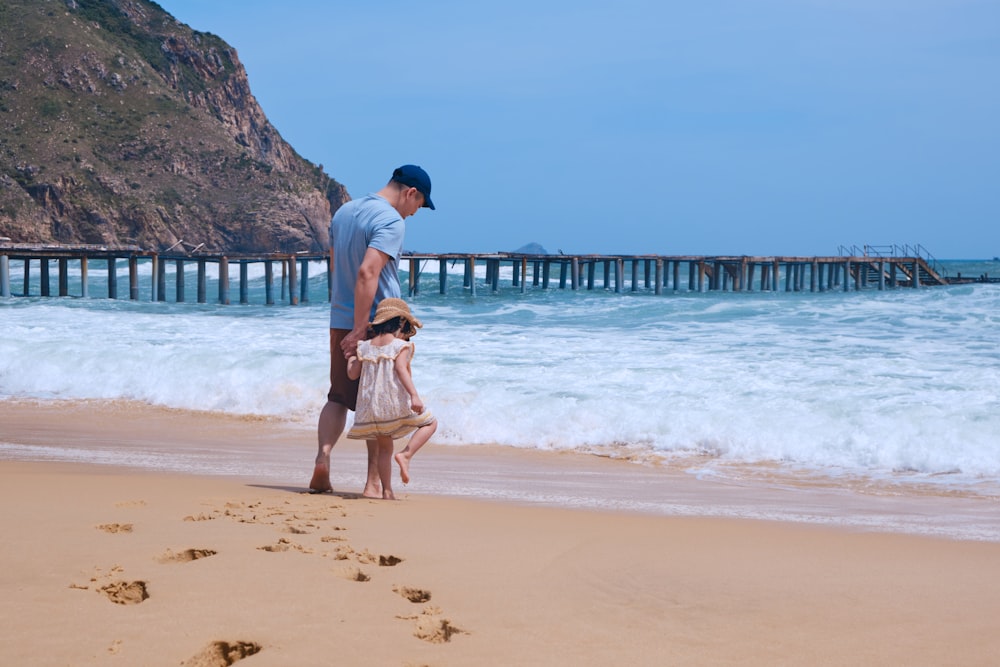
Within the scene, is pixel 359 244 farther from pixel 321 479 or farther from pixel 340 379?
pixel 321 479

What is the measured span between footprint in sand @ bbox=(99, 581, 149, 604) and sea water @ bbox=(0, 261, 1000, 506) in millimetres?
4004

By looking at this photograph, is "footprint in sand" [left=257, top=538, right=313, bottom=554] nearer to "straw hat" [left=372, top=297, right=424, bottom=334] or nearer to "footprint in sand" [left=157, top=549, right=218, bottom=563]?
"footprint in sand" [left=157, top=549, right=218, bottom=563]

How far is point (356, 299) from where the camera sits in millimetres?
4320

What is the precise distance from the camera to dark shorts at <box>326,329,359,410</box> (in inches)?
179

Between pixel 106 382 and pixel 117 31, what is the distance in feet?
250

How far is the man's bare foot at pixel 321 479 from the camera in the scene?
180 inches

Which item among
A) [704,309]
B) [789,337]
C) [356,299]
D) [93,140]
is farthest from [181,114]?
[356,299]

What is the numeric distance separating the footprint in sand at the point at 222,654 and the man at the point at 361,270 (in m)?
2.15

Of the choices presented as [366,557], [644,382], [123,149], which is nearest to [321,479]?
[366,557]

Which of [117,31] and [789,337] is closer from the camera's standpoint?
[789,337]

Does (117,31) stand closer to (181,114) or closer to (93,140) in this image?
(181,114)

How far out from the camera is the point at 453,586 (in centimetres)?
288

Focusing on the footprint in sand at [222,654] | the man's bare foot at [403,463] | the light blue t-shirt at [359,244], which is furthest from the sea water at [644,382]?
the footprint in sand at [222,654]

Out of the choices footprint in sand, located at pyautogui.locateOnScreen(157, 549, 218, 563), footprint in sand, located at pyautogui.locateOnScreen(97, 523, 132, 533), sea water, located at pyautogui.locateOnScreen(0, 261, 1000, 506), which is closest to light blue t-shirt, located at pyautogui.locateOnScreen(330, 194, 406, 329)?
footprint in sand, located at pyautogui.locateOnScreen(97, 523, 132, 533)
